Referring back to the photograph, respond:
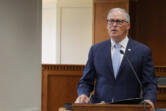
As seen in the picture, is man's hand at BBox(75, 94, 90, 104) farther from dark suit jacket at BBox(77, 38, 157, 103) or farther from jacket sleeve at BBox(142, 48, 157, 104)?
jacket sleeve at BBox(142, 48, 157, 104)

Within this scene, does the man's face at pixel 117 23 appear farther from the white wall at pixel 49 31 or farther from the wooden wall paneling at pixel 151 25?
the white wall at pixel 49 31

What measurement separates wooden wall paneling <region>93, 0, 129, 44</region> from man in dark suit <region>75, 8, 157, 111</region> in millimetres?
3404

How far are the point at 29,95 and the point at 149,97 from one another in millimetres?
2019

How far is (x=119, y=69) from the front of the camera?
2.21 meters

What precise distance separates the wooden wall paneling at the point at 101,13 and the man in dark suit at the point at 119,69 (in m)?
3.40

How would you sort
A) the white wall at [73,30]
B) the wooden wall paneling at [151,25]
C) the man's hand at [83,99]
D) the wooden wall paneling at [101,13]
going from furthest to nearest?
the white wall at [73,30] → the wooden wall paneling at [151,25] → the wooden wall paneling at [101,13] → the man's hand at [83,99]

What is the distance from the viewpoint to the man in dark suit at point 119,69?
86.0 inches

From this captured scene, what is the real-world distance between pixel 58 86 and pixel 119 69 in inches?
124

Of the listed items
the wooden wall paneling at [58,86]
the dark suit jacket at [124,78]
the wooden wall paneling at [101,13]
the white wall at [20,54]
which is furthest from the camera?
the wooden wall paneling at [101,13]

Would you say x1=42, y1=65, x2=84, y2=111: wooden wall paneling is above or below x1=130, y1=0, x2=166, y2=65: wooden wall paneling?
below

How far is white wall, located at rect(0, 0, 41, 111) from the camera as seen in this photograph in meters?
3.41

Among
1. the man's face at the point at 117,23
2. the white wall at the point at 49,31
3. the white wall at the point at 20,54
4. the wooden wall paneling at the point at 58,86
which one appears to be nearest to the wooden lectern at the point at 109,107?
the man's face at the point at 117,23

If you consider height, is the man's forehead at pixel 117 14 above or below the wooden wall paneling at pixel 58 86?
above

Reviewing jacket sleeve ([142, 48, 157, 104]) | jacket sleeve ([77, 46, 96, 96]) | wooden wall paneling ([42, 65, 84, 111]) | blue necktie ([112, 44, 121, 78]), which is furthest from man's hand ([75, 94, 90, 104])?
wooden wall paneling ([42, 65, 84, 111])
